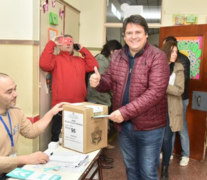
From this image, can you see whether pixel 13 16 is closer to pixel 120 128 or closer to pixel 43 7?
pixel 43 7

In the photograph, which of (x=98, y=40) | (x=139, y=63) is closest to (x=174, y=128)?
(x=139, y=63)

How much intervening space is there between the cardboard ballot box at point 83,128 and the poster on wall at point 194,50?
1938 mm

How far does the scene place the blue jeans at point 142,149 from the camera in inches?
69.7

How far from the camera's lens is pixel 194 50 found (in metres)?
3.28

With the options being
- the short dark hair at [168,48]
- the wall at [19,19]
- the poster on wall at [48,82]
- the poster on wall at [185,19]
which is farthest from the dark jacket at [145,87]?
the poster on wall at [185,19]

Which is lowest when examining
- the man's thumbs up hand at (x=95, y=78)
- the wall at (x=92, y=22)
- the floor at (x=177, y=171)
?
the floor at (x=177, y=171)

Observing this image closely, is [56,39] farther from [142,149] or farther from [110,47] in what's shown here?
[142,149]

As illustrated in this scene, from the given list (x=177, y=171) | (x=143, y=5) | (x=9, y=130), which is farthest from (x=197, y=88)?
(x=9, y=130)

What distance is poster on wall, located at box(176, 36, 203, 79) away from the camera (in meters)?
3.23

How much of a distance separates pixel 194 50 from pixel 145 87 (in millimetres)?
1899

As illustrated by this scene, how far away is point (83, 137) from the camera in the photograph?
5.51ft

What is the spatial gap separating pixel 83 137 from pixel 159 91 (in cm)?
59

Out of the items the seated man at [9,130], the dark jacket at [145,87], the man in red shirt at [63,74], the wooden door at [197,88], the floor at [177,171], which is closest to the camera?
the seated man at [9,130]

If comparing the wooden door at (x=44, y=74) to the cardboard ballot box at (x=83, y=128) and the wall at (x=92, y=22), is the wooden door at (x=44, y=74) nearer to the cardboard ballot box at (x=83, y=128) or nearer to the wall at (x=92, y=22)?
the cardboard ballot box at (x=83, y=128)
